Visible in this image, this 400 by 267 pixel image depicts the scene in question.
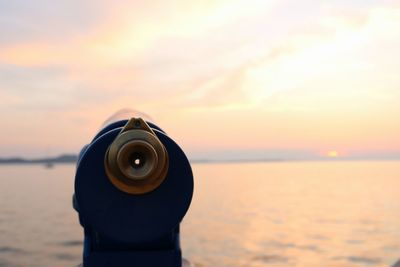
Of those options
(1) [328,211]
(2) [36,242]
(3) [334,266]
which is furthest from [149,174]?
(1) [328,211]

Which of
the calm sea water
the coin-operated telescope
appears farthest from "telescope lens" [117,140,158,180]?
the calm sea water

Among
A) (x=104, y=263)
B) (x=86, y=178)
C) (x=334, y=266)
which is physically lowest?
(x=334, y=266)

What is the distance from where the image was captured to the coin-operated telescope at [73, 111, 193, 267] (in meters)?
3.48

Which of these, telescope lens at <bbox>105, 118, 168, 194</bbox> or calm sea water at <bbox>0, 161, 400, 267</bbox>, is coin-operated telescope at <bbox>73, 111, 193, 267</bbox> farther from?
calm sea water at <bbox>0, 161, 400, 267</bbox>

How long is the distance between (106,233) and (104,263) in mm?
316

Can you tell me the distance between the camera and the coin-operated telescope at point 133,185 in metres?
3.48

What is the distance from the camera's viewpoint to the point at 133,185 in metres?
3.55

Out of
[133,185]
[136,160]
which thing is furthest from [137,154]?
[133,185]

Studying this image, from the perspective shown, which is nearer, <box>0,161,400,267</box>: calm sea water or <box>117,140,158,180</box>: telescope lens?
<box>117,140,158,180</box>: telescope lens

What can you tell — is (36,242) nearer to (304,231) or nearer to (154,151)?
(304,231)

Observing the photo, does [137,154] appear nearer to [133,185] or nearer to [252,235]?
[133,185]

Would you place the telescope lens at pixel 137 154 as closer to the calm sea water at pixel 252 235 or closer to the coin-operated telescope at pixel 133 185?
the coin-operated telescope at pixel 133 185

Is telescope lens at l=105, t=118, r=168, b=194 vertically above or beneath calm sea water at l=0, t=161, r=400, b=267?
above

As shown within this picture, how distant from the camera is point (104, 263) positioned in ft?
Answer: 12.5
